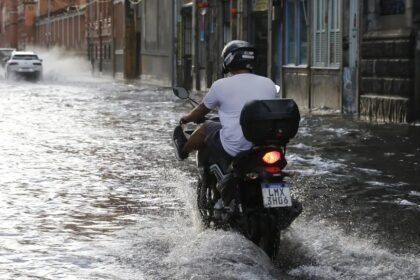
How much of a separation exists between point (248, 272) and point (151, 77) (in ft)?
146

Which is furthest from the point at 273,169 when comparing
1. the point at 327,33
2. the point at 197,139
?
the point at 327,33

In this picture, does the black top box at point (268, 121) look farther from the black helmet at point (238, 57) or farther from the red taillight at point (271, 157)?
the black helmet at point (238, 57)

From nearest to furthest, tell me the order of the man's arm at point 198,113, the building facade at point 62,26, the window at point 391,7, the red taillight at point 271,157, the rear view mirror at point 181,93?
the red taillight at point 271,157 < the man's arm at point 198,113 < the rear view mirror at point 181,93 < the window at point 391,7 < the building facade at point 62,26

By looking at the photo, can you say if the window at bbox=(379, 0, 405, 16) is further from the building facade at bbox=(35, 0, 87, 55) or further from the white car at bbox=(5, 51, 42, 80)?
the building facade at bbox=(35, 0, 87, 55)

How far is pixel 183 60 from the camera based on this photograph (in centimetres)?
4303

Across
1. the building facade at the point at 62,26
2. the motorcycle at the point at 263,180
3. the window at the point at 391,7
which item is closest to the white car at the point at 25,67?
the building facade at the point at 62,26

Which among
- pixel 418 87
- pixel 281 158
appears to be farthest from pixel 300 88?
pixel 281 158

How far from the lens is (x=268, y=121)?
660 centimetres

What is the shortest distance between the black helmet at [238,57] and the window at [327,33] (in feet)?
55.7

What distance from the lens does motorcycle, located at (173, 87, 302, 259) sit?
661cm

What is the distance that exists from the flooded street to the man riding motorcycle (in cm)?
66

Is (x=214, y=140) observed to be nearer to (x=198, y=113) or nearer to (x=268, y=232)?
(x=198, y=113)

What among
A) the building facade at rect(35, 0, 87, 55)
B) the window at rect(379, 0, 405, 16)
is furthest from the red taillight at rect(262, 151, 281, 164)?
the building facade at rect(35, 0, 87, 55)

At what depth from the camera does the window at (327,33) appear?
80.1 ft
